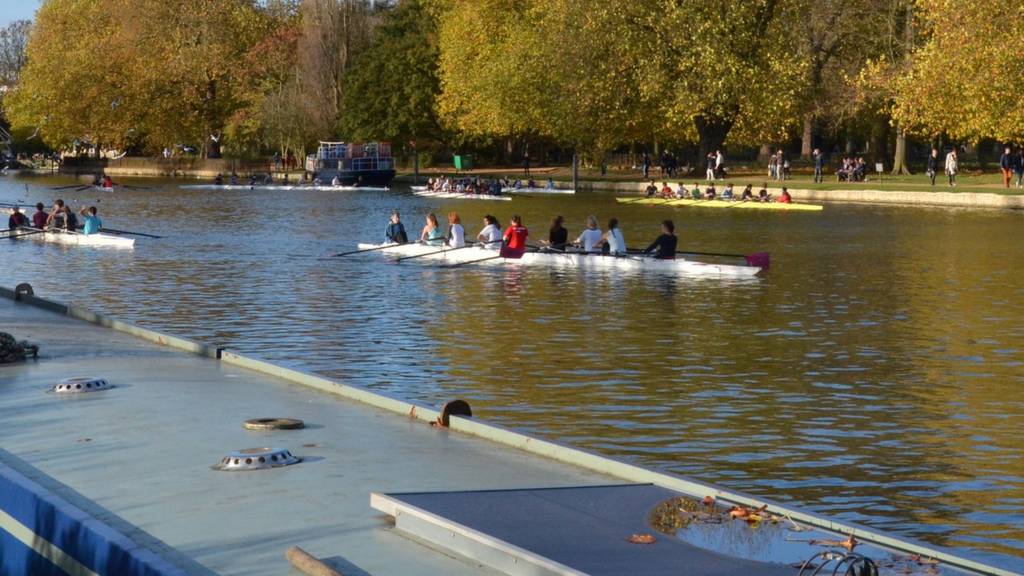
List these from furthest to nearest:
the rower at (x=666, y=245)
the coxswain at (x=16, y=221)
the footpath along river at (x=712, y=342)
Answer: the coxswain at (x=16, y=221) < the rower at (x=666, y=245) < the footpath along river at (x=712, y=342)

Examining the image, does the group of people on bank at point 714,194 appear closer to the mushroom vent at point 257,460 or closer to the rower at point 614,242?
the rower at point 614,242

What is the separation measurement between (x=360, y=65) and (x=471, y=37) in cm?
1386

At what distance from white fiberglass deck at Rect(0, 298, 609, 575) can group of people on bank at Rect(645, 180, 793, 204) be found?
1676 inches

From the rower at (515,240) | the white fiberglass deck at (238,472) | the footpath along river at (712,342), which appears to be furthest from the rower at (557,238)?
the white fiberglass deck at (238,472)

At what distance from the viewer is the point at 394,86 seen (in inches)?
3912

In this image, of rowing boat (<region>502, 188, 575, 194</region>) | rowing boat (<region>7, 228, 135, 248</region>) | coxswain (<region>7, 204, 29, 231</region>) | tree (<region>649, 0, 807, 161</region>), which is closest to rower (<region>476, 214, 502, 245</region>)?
rowing boat (<region>7, 228, 135, 248</region>)

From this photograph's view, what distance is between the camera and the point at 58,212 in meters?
45.7

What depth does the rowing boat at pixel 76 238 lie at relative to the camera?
140 ft

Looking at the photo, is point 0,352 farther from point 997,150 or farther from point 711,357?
point 997,150

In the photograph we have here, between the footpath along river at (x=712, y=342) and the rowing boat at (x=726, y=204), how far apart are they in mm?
8840

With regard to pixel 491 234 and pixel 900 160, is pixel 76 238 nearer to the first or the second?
pixel 491 234

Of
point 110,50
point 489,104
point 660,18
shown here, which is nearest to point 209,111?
point 110,50

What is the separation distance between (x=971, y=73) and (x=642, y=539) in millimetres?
49193

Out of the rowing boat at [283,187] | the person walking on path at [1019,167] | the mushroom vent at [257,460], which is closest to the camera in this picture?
the mushroom vent at [257,460]
